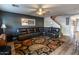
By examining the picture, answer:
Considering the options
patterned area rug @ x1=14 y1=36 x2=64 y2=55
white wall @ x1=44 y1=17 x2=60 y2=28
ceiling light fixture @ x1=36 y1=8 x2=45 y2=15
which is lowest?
patterned area rug @ x1=14 y1=36 x2=64 y2=55

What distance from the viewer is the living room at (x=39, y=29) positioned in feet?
5.33

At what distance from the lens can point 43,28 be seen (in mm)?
1713

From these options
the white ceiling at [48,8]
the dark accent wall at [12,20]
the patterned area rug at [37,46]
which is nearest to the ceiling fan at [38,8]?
the white ceiling at [48,8]

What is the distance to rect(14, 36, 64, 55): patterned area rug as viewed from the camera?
165 cm

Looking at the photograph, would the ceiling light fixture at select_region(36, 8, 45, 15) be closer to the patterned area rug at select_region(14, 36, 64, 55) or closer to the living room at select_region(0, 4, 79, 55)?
the living room at select_region(0, 4, 79, 55)

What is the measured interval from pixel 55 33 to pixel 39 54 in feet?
1.43

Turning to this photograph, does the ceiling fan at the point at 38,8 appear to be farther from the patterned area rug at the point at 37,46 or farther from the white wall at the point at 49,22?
the patterned area rug at the point at 37,46

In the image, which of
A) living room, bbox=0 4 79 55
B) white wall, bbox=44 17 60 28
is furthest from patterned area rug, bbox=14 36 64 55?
white wall, bbox=44 17 60 28

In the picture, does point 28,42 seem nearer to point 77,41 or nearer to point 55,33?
point 55,33

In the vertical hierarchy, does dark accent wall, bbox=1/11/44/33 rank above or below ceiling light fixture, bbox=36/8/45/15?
below

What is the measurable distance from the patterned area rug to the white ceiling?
0.43 metres

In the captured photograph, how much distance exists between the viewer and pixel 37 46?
1675 mm
